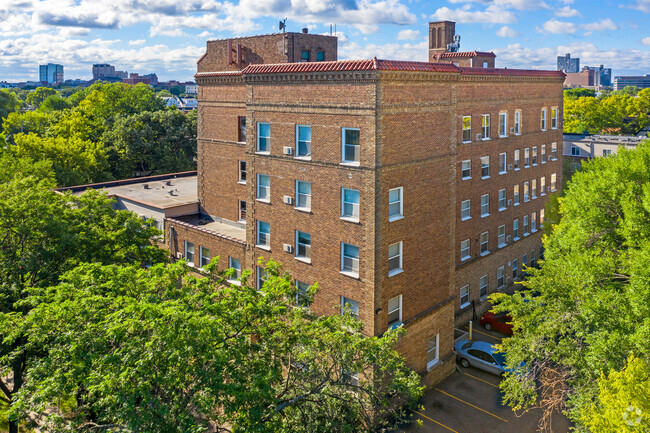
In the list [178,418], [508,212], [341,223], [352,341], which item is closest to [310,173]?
[341,223]

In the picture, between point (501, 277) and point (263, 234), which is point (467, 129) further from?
point (263, 234)

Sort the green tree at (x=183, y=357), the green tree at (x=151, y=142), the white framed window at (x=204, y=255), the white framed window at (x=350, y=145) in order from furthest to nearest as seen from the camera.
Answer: the green tree at (x=151, y=142) < the white framed window at (x=204, y=255) < the white framed window at (x=350, y=145) < the green tree at (x=183, y=357)

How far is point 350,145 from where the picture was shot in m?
26.5

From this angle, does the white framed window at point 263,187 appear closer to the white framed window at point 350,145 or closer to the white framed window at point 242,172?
the white framed window at point 350,145

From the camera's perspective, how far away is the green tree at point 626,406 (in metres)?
14.0

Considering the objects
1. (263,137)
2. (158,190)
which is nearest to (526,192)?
(263,137)

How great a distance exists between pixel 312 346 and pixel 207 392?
4473 mm

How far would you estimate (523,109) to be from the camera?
43.4m

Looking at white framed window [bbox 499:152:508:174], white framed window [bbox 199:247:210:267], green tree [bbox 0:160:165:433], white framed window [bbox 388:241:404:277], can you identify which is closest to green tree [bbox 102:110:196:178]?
white framed window [bbox 199:247:210:267]

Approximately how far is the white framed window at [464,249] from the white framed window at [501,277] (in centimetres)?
506

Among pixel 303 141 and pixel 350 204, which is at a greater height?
pixel 303 141

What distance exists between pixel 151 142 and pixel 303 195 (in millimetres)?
48335

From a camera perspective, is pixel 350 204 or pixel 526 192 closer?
pixel 350 204

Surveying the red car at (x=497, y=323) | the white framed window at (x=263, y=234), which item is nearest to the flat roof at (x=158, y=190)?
the white framed window at (x=263, y=234)
